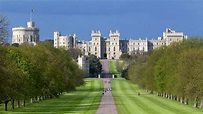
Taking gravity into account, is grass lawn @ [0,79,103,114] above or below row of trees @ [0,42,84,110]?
below

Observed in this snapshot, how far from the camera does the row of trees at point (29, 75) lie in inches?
1589

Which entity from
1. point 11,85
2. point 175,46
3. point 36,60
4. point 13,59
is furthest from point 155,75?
point 11,85

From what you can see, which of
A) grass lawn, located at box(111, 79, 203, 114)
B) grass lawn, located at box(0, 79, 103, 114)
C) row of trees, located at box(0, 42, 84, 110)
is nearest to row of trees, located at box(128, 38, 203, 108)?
grass lawn, located at box(111, 79, 203, 114)

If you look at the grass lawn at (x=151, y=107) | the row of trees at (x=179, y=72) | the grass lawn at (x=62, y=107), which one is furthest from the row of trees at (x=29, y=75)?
the row of trees at (x=179, y=72)

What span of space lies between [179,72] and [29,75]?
608 inches

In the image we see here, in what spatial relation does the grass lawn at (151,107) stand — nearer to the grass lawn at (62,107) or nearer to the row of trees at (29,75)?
the grass lawn at (62,107)

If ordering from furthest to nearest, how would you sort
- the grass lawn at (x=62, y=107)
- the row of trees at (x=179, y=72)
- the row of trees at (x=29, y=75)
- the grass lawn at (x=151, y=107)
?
the row of trees at (x=179, y=72), the grass lawn at (x=151, y=107), the grass lawn at (x=62, y=107), the row of trees at (x=29, y=75)

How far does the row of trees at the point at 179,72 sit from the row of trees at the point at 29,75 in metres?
12.3

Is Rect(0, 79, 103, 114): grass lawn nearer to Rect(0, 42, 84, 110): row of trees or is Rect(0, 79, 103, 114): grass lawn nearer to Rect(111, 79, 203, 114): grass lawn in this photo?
Rect(0, 42, 84, 110): row of trees

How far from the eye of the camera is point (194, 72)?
2142 inches

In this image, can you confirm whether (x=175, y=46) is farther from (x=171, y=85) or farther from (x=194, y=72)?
(x=194, y=72)

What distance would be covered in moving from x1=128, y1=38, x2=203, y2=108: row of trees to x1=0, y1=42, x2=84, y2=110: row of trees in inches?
484

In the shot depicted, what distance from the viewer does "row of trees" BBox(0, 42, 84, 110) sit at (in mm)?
40356

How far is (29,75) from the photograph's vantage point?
53.4 metres
